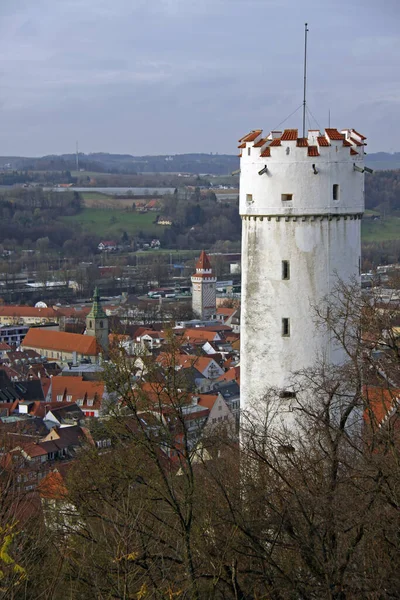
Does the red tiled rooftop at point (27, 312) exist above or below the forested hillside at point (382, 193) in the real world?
below

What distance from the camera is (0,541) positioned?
Answer: 29.1 feet

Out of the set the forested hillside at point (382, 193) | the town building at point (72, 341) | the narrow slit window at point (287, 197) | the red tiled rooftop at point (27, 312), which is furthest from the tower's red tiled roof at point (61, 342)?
the forested hillside at point (382, 193)

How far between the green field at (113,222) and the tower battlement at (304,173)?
163 m

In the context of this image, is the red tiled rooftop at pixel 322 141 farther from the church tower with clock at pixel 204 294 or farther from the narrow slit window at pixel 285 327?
the church tower with clock at pixel 204 294

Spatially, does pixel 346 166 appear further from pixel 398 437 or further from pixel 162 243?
pixel 162 243

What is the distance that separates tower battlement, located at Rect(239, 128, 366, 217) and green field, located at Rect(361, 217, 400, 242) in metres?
132

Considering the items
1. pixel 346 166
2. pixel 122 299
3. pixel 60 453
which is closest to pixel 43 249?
pixel 122 299

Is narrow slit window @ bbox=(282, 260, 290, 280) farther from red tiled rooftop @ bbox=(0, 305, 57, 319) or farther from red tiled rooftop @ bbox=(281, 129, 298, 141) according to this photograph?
red tiled rooftop @ bbox=(0, 305, 57, 319)

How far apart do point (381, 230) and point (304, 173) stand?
14707 cm

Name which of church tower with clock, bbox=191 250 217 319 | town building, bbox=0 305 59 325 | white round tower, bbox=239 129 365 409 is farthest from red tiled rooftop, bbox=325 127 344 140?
church tower with clock, bbox=191 250 217 319

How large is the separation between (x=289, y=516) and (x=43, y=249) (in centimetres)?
15313

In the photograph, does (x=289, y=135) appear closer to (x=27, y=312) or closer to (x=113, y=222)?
(x=27, y=312)

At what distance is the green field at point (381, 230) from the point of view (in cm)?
15050

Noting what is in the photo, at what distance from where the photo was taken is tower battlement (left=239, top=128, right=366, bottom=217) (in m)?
14.3
